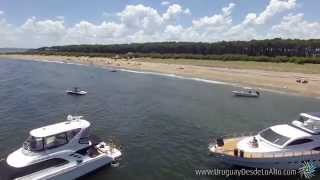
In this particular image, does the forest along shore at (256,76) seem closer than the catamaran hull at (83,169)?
No

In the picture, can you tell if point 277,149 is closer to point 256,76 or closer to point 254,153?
point 254,153

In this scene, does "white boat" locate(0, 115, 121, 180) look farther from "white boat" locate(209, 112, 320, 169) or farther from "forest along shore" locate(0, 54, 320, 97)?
"forest along shore" locate(0, 54, 320, 97)

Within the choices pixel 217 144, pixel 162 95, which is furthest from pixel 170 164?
pixel 162 95

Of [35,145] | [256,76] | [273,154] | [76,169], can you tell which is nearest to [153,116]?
[273,154]

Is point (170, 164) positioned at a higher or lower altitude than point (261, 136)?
lower

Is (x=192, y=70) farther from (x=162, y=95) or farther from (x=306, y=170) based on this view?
(x=306, y=170)

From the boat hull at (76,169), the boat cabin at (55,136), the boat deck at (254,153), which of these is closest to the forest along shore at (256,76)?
the boat deck at (254,153)

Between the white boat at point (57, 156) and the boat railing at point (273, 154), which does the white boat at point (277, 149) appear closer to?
the boat railing at point (273, 154)
